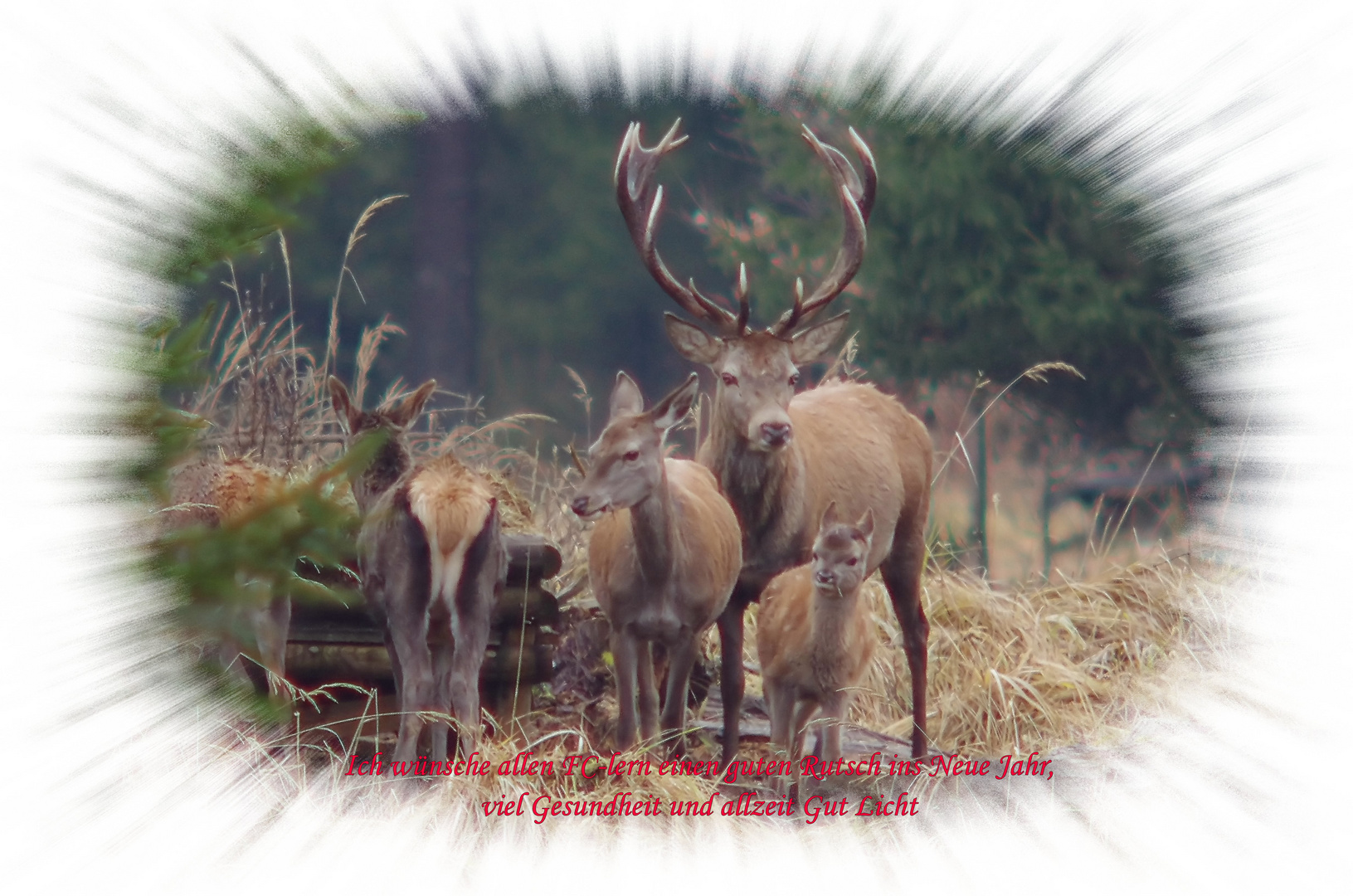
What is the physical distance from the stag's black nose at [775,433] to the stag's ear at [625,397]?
1.69ft

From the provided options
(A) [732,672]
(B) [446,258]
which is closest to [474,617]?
(A) [732,672]

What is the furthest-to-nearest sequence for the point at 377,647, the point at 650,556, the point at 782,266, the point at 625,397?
1. the point at 782,266
2. the point at 377,647
3. the point at 625,397
4. the point at 650,556

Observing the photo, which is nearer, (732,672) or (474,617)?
(474,617)

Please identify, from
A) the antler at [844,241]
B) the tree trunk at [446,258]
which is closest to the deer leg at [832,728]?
the antler at [844,241]

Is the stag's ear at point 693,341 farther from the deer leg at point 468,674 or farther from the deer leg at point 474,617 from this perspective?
the deer leg at point 468,674

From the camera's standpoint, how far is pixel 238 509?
18.1 feet

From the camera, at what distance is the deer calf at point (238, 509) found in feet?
17.0

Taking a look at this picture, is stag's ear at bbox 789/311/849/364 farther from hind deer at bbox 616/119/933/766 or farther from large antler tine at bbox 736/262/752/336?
large antler tine at bbox 736/262/752/336

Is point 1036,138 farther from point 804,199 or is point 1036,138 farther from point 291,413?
point 804,199

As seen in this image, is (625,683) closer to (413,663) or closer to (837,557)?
(413,663)

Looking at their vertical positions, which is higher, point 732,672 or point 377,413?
point 377,413

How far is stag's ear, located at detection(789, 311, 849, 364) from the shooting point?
18.4 ft

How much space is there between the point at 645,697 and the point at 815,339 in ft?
5.71

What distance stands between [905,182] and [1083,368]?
1.78 meters
